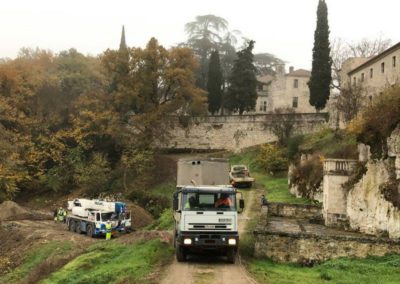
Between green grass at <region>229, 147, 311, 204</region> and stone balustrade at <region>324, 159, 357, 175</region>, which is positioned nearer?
stone balustrade at <region>324, 159, 357, 175</region>

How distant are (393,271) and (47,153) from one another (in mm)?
42083

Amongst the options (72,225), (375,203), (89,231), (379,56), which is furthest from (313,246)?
(379,56)

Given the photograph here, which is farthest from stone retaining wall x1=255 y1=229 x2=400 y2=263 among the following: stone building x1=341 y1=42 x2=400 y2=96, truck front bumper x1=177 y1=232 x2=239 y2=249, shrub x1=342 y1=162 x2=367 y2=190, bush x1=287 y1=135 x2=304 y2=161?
bush x1=287 y1=135 x2=304 y2=161

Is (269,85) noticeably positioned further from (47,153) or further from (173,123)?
(47,153)

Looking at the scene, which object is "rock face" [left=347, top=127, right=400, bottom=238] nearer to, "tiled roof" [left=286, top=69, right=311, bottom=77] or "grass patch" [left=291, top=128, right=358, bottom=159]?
"grass patch" [left=291, top=128, right=358, bottom=159]

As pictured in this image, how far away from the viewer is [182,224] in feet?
58.6

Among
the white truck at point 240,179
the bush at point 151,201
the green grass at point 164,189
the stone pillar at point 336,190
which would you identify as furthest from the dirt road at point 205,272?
the green grass at point 164,189

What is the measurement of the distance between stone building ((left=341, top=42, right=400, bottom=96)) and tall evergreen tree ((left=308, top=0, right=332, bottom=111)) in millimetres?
2406

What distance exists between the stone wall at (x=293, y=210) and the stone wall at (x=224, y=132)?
84.9ft

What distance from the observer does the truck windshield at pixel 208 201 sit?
18109 mm

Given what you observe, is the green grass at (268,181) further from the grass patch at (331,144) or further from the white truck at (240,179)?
the grass patch at (331,144)

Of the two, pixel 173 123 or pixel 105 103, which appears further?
pixel 173 123

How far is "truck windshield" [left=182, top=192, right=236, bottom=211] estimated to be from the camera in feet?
59.4

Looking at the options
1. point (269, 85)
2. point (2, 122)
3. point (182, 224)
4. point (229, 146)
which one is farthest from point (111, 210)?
point (269, 85)
